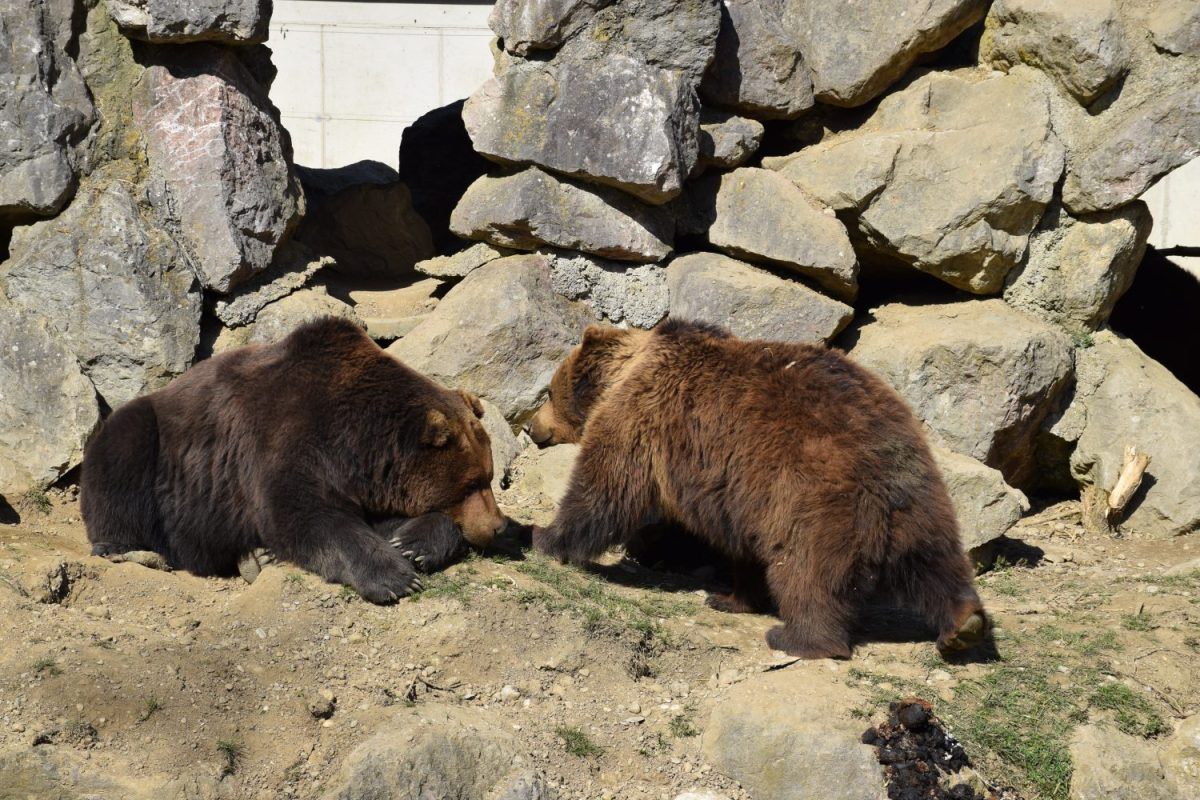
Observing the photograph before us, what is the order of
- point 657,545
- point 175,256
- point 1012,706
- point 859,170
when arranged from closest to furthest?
1. point 1012,706
2. point 657,545
3. point 175,256
4. point 859,170

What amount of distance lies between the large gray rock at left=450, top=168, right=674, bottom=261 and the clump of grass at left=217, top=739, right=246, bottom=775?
13.1 feet

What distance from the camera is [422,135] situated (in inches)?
404

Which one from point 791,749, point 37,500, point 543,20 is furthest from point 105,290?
point 791,749

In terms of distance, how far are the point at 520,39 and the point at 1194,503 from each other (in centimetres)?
486

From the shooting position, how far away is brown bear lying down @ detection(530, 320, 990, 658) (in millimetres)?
5090

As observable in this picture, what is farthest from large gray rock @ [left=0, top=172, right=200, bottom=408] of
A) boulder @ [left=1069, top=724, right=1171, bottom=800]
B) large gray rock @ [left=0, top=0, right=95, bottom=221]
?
boulder @ [left=1069, top=724, right=1171, bottom=800]

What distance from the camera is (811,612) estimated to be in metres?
5.18

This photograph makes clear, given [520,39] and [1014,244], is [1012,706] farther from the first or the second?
[520,39]

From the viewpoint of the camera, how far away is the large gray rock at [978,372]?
24.4ft

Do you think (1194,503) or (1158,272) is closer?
Result: (1194,503)

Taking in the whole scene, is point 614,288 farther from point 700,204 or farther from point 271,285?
point 271,285

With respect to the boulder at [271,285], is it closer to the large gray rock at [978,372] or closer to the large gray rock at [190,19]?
the large gray rock at [190,19]

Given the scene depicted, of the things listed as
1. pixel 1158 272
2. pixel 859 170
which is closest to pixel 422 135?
pixel 859 170

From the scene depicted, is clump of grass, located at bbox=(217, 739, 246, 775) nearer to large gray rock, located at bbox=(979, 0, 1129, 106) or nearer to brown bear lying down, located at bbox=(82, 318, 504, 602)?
brown bear lying down, located at bbox=(82, 318, 504, 602)
